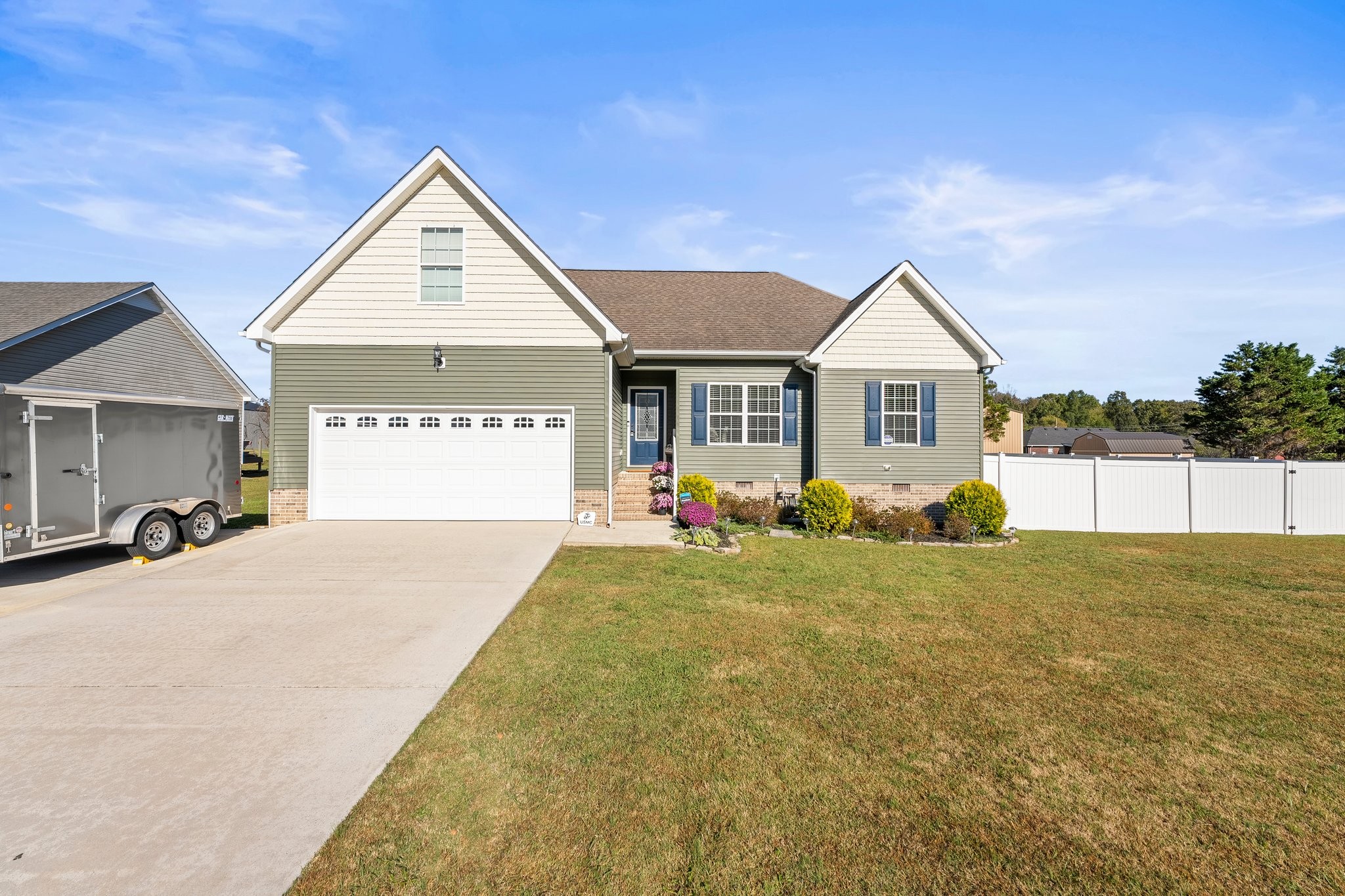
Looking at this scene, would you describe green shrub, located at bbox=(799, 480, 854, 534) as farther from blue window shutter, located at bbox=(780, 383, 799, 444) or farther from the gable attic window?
the gable attic window

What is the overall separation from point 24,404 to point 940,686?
11442mm

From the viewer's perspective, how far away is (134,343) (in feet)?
39.2

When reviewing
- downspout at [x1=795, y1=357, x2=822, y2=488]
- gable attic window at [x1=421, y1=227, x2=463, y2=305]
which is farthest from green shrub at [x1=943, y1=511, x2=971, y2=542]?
gable attic window at [x1=421, y1=227, x2=463, y2=305]

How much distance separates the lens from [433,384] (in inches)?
507

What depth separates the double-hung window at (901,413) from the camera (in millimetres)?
14773

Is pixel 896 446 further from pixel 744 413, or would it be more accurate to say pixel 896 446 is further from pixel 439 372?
pixel 439 372

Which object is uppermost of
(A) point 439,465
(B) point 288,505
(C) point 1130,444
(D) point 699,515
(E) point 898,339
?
(E) point 898,339

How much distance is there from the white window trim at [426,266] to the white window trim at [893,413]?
32.7 feet

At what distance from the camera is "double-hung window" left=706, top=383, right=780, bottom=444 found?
15.3 m

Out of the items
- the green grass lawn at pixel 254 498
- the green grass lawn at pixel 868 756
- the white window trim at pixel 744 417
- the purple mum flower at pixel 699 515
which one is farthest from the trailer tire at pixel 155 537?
the white window trim at pixel 744 417

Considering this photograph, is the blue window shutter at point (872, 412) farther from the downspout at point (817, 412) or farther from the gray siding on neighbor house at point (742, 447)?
the gray siding on neighbor house at point (742, 447)

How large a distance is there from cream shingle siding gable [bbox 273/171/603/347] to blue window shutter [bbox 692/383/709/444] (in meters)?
3.38

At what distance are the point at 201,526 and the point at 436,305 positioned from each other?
5905 millimetres

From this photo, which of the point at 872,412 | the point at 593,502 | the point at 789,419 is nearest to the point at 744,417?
the point at 789,419
